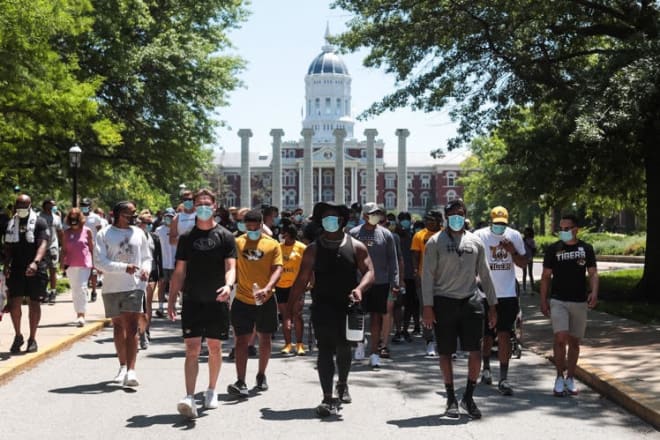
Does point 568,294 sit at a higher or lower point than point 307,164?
lower

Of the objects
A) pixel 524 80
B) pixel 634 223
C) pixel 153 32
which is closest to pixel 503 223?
pixel 524 80

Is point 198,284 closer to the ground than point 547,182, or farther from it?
closer to the ground

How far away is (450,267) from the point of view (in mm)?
7723

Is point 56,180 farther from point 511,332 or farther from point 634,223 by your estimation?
point 634,223

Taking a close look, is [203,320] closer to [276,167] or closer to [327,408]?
[327,408]

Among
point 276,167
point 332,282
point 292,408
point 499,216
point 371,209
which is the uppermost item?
point 276,167

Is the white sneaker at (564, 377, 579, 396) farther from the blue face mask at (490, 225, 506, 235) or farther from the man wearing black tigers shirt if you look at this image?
the blue face mask at (490, 225, 506, 235)

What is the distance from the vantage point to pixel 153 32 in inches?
1298

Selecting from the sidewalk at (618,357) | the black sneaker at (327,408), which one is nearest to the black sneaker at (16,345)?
the black sneaker at (327,408)

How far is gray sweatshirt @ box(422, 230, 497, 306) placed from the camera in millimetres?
7707

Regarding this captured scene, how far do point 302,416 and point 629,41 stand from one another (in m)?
12.3

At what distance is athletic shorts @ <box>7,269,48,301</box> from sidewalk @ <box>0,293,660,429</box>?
28.6 inches

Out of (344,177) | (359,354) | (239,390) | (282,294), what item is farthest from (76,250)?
(344,177)

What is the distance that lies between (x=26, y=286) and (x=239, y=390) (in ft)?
12.9
